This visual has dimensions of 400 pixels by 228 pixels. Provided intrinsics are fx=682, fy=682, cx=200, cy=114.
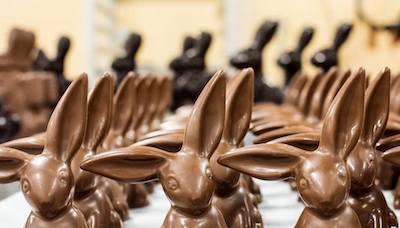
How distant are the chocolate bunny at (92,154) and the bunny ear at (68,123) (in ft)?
0.23

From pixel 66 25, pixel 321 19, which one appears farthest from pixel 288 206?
pixel 66 25

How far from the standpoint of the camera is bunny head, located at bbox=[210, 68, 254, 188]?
808 mm

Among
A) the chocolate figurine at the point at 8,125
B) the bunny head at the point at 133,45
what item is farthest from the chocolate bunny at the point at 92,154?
the bunny head at the point at 133,45

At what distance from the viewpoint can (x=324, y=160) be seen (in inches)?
28.1

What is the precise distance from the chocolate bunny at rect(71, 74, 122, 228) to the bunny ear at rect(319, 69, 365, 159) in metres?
0.27

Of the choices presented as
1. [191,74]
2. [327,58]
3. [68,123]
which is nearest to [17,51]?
[191,74]

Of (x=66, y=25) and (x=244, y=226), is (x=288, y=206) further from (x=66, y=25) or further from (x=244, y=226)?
(x=66, y=25)

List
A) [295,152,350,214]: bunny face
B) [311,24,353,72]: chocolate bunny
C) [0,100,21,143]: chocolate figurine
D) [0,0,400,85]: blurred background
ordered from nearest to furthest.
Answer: [295,152,350,214]: bunny face < [0,100,21,143]: chocolate figurine < [311,24,353,72]: chocolate bunny < [0,0,400,85]: blurred background

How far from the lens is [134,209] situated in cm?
Answer: 108

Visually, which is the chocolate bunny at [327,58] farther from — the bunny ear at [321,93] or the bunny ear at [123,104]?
the bunny ear at [123,104]

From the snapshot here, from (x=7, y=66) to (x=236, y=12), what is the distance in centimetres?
261

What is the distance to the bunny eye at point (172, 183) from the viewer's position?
2.38ft

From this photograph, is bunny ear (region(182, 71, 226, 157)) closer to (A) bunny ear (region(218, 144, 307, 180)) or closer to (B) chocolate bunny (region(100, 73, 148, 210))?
(A) bunny ear (region(218, 144, 307, 180))

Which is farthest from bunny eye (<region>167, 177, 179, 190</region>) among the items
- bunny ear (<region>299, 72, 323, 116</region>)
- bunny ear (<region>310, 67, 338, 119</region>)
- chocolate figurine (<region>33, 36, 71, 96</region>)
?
chocolate figurine (<region>33, 36, 71, 96</region>)
